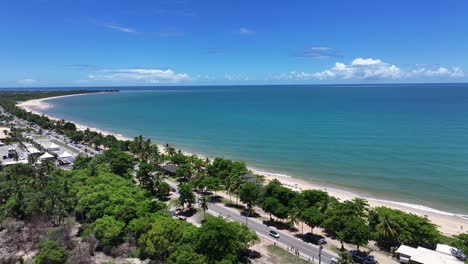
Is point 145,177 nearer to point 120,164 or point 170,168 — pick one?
point 120,164

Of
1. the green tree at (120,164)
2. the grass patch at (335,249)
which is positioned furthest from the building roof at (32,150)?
the grass patch at (335,249)

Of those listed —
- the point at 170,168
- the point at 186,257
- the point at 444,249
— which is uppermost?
the point at 186,257

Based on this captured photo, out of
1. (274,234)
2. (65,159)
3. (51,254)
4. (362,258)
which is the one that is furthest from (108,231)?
(65,159)

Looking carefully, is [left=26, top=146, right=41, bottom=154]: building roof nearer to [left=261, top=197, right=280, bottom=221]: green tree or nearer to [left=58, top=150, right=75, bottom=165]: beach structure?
[left=58, top=150, right=75, bottom=165]: beach structure

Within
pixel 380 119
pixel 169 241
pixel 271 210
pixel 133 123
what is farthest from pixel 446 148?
pixel 133 123

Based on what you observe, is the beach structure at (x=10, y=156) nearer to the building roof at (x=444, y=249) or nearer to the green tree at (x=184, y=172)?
the green tree at (x=184, y=172)

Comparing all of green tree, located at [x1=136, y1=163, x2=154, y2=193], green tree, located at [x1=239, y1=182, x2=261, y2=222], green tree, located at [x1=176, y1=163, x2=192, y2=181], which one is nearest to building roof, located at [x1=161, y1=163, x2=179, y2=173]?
green tree, located at [x1=176, y1=163, x2=192, y2=181]
